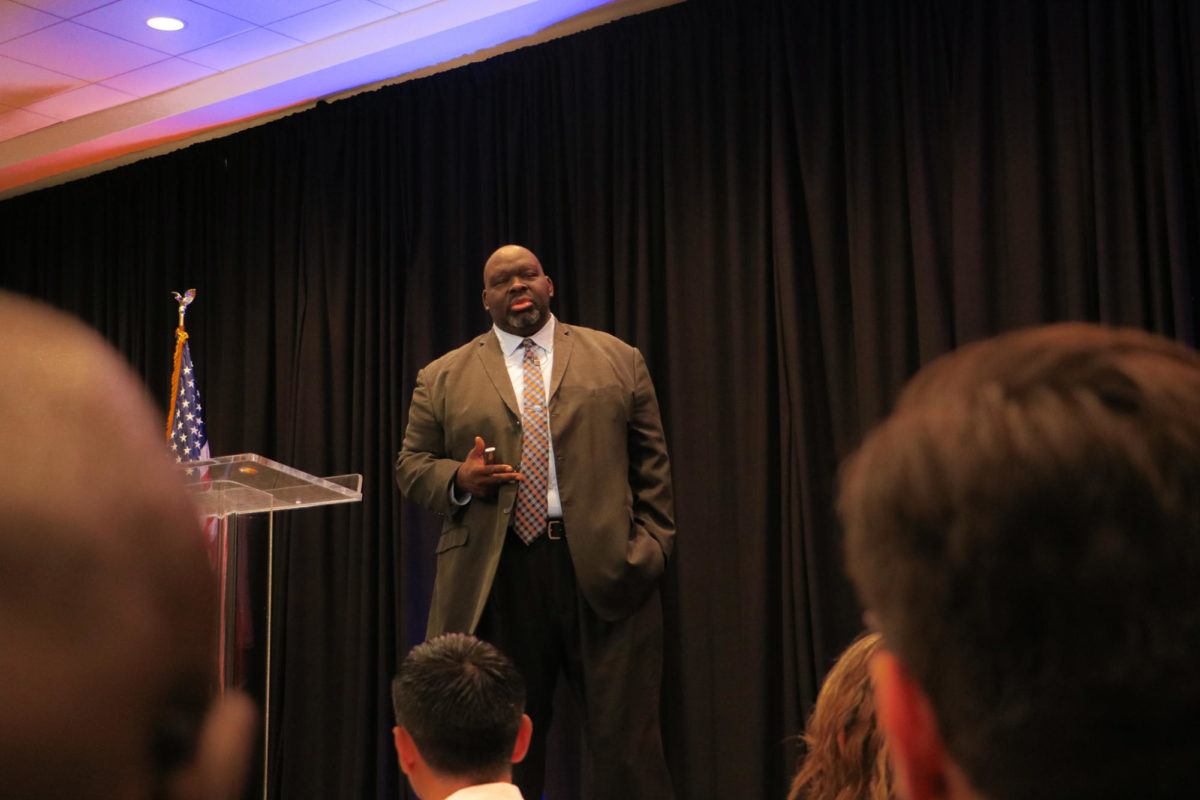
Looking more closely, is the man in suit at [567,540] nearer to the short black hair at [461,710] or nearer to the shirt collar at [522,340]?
the shirt collar at [522,340]

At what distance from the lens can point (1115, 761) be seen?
17.9 inches

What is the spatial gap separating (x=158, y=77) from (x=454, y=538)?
3258 millimetres

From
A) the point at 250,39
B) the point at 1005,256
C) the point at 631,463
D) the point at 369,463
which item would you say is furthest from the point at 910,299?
the point at 250,39

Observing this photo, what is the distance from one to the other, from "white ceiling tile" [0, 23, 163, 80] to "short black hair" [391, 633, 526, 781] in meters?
3.62

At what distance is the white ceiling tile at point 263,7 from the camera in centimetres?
463

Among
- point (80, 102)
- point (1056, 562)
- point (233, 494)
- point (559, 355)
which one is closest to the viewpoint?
point (1056, 562)

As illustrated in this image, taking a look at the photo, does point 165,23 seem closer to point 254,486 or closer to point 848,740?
point 254,486

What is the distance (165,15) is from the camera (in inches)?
186

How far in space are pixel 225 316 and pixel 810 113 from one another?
3.03m

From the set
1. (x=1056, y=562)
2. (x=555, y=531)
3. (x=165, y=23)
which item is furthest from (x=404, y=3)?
(x=1056, y=562)

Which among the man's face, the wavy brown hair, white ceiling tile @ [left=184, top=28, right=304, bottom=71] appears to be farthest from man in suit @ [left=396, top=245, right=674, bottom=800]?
white ceiling tile @ [left=184, top=28, right=304, bottom=71]

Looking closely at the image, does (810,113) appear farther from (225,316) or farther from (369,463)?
(225,316)

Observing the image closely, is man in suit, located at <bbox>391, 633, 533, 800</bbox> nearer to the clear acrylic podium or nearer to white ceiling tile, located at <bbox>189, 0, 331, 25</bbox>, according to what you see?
the clear acrylic podium

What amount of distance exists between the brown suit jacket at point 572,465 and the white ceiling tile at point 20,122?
3.55m
